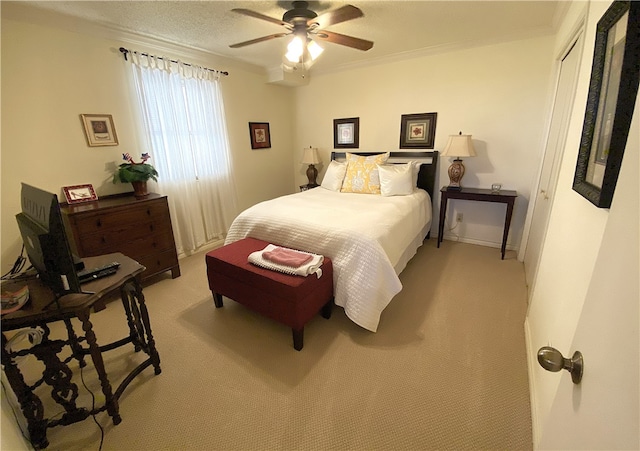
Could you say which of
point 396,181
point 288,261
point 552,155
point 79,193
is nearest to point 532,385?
point 288,261

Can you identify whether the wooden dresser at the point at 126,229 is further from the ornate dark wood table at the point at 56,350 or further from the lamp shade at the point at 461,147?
the lamp shade at the point at 461,147

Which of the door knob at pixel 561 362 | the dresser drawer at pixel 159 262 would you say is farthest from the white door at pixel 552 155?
the dresser drawer at pixel 159 262

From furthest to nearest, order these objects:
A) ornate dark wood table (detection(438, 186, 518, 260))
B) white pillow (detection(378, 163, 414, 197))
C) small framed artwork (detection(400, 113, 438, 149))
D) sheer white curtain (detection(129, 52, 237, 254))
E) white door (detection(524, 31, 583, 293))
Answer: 1. small framed artwork (detection(400, 113, 438, 149))
2. white pillow (detection(378, 163, 414, 197))
3. ornate dark wood table (detection(438, 186, 518, 260))
4. sheer white curtain (detection(129, 52, 237, 254))
5. white door (detection(524, 31, 583, 293))

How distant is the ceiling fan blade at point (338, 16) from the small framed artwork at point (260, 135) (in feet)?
7.09

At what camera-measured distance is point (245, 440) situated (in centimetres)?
135

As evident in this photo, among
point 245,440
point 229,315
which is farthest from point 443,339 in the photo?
point 229,315

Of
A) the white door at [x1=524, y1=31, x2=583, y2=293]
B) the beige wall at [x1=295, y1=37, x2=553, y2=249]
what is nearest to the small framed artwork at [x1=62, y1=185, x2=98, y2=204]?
the beige wall at [x1=295, y1=37, x2=553, y2=249]

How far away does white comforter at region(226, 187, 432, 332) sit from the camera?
78.3 inches

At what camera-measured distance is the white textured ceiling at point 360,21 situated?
7.13ft

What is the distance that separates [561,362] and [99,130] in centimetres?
347

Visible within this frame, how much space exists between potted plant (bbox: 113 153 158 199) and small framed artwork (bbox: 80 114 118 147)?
6.9 inches

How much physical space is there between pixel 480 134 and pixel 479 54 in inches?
33.9

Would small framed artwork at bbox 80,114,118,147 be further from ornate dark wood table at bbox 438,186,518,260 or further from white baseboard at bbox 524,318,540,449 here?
white baseboard at bbox 524,318,540,449

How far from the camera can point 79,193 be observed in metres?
2.51
